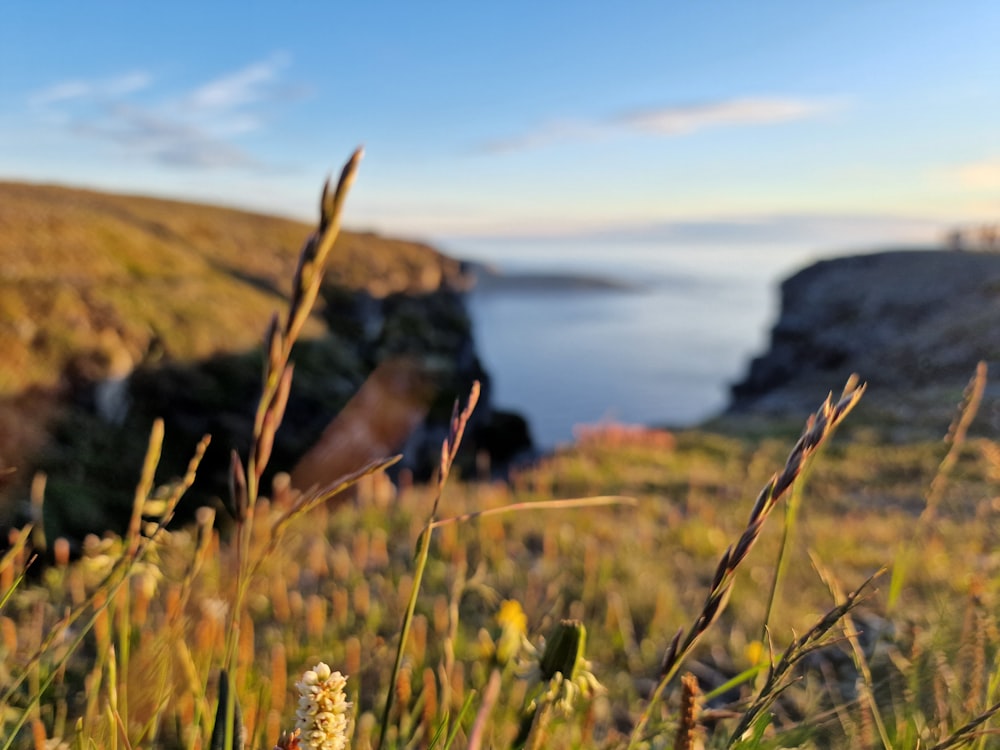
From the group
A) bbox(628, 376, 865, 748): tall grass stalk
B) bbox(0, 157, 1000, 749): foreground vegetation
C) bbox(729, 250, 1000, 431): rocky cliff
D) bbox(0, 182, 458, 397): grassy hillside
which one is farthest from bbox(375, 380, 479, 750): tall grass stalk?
bbox(729, 250, 1000, 431): rocky cliff

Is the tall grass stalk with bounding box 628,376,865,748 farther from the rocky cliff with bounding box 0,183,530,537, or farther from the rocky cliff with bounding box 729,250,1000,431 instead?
the rocky cliff with bounding box 729,250,1000,431

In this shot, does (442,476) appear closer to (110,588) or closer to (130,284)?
(110,588)

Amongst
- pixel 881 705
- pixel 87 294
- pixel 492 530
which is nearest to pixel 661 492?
pixel 492 530

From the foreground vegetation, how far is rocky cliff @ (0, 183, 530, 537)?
1.84 feet

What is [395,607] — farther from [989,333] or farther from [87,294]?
[989,333]

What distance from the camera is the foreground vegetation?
2.22ft

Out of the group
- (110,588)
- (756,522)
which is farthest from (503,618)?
(756,522)

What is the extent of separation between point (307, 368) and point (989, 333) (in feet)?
73.2

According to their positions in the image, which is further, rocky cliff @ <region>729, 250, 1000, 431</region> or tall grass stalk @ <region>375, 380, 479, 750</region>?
rocky cliff @ <region>729, 250, 1000, 431</region>

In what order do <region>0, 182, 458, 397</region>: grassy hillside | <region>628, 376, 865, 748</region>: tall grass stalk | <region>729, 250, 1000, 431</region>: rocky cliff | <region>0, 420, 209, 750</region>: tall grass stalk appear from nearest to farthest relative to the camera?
<region>628, 376, 865, 748</region>: tall grass stalk → <region>0, 420, 209, 750</region>: tall grass stalk → <region>0, 182, 458, 397</region>: grassy hillside → <region>729, 250, 1000, 431</region>: rocky cliff

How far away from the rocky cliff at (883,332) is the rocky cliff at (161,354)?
51.2 feet

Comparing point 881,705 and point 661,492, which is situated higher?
point 881,705

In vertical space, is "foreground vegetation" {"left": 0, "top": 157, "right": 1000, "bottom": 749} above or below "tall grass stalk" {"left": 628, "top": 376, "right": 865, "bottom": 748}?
below

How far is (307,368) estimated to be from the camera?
2362 cm
